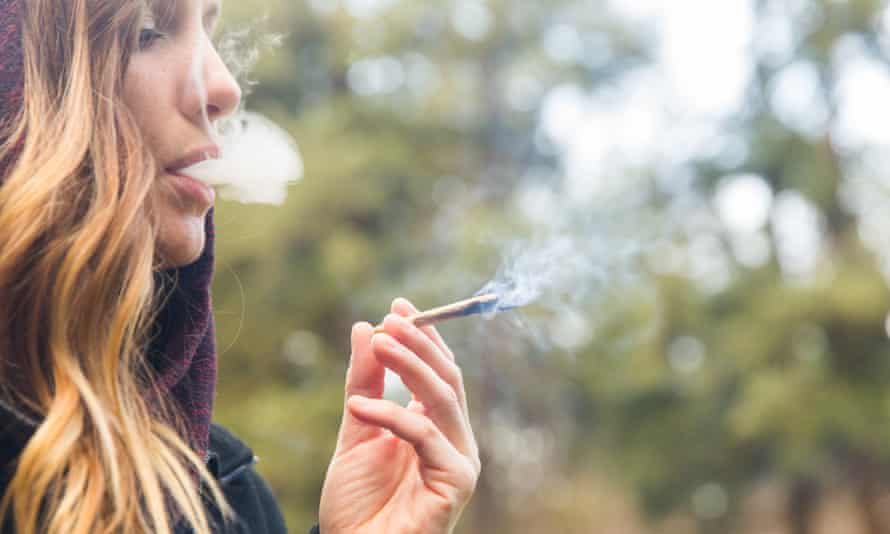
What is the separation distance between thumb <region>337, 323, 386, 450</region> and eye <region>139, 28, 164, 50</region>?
0.47 m

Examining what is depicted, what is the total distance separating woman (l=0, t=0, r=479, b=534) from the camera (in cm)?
107

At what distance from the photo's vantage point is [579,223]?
300 inches

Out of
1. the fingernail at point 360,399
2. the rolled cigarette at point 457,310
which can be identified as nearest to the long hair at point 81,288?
the fingernail at point 360,399

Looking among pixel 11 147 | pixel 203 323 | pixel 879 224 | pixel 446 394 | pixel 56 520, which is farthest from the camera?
pixel 879 224

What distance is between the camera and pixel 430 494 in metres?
1.35

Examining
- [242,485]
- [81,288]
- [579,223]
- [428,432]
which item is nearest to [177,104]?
[81,288]

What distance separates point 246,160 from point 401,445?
50cm

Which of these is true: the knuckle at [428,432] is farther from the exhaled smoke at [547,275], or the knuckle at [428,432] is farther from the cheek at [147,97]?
the cheek at [147,97]

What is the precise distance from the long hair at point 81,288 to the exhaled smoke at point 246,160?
104 millimetres

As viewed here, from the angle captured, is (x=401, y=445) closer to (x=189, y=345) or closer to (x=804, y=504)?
(x=189, y=345)

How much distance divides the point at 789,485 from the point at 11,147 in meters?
11.0

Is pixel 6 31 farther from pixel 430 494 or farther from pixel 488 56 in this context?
pixel 488 56

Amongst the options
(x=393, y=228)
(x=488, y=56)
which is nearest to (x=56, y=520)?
(x=393, y=228)

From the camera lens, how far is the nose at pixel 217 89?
51.6 inches
